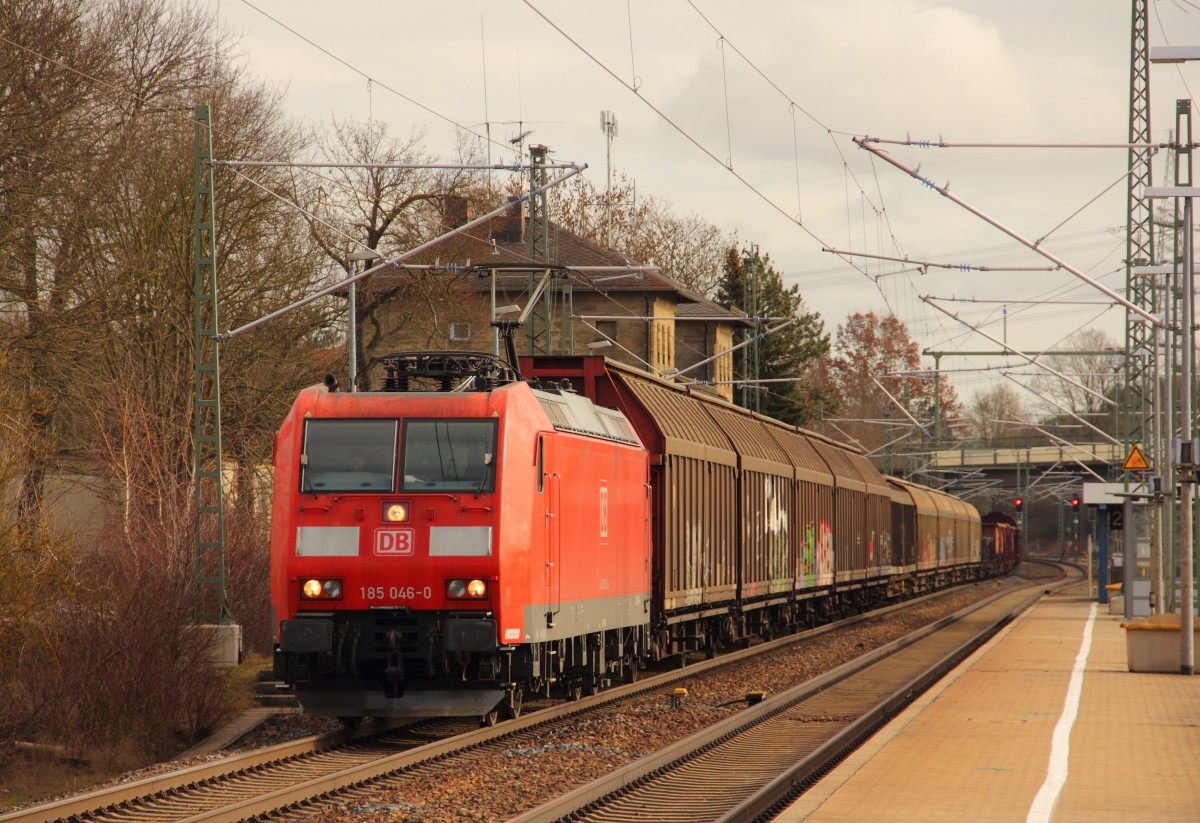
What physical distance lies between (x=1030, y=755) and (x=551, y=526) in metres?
4.70

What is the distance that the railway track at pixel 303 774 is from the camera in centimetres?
1019

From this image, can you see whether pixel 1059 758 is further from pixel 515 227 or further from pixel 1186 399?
pixel 515 227

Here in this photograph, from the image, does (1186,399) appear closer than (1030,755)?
No

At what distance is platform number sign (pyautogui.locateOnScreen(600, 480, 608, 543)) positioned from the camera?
53.6 feet

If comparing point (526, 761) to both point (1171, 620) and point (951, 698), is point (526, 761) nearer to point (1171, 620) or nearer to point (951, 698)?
point (951, 698)

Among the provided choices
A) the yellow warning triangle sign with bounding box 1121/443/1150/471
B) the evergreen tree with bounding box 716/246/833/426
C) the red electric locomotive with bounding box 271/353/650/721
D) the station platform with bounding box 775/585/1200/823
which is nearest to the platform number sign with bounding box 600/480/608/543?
the red electric locomotive with bounding box 271/353/650/721

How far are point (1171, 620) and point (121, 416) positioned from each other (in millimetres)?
15877

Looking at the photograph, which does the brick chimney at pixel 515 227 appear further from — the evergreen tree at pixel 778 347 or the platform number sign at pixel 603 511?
the platform number sign at pixel 603 511

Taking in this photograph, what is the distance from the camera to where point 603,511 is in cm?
1642

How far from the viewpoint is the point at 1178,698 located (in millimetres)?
17125

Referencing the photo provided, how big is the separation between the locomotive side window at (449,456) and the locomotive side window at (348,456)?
16 centimetres

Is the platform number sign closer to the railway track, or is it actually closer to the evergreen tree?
the railway track

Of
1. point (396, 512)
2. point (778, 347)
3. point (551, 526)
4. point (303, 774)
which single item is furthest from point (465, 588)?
point (778, 347)

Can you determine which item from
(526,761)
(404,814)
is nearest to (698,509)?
(526,761)
